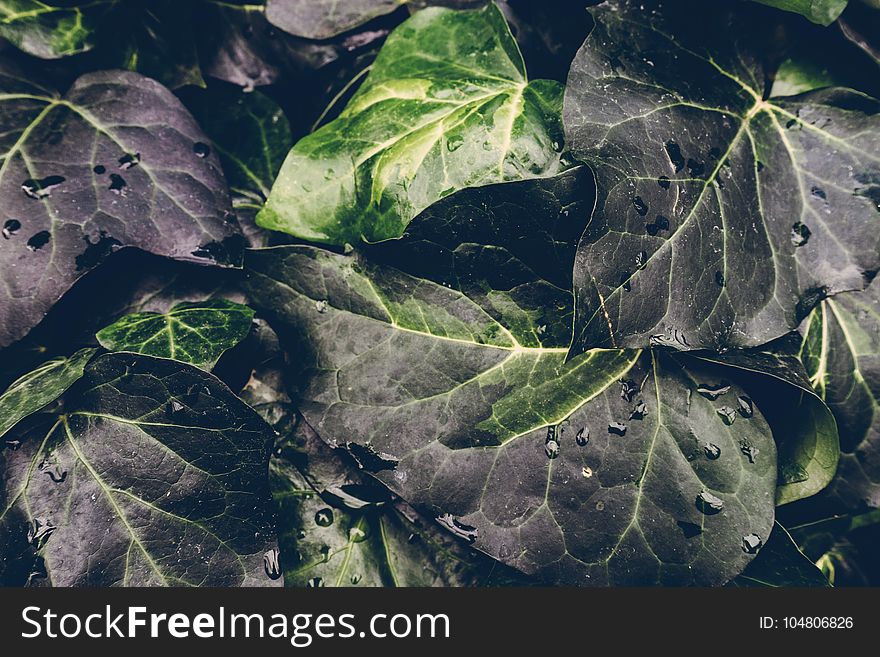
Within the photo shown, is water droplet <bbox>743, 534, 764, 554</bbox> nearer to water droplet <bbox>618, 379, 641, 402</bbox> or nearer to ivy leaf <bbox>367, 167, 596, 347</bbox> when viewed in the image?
water droplet <bbox>618, 379, 641, 402</bbox>

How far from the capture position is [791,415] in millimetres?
829

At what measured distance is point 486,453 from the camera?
0.76 m

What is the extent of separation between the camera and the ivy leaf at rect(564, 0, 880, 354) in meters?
0.68

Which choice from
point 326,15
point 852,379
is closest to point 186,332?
point 326,15

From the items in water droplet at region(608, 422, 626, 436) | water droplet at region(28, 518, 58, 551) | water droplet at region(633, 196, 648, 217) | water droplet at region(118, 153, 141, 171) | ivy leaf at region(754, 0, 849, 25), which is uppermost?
ivy leaf at region(754, 0, 849, 25)

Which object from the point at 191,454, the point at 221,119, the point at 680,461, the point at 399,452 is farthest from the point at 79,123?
the point at 680,461

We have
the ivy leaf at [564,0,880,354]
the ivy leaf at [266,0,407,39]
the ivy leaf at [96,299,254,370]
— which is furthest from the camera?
the ivy leaf at [266,0,407,39]

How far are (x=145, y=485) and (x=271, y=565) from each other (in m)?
0.17

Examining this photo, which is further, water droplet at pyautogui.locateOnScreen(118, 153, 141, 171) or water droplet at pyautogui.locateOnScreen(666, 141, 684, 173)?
water droplet at pyautogui.locateOnScreen(118, 153, 141, 171)

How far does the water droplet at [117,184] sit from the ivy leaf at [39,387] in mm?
201

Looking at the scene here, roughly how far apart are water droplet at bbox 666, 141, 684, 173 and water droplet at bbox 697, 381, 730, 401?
260mm

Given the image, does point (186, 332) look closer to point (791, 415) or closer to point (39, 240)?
point (39, 240)

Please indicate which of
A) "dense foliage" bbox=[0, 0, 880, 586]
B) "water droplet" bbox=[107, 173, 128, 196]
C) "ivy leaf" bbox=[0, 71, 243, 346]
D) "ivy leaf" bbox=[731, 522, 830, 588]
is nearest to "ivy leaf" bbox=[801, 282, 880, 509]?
"dense foliage" bbox=[0, 0, 880, 586]

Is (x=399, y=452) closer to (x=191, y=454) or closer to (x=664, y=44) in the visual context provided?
(x=191, y=454)
